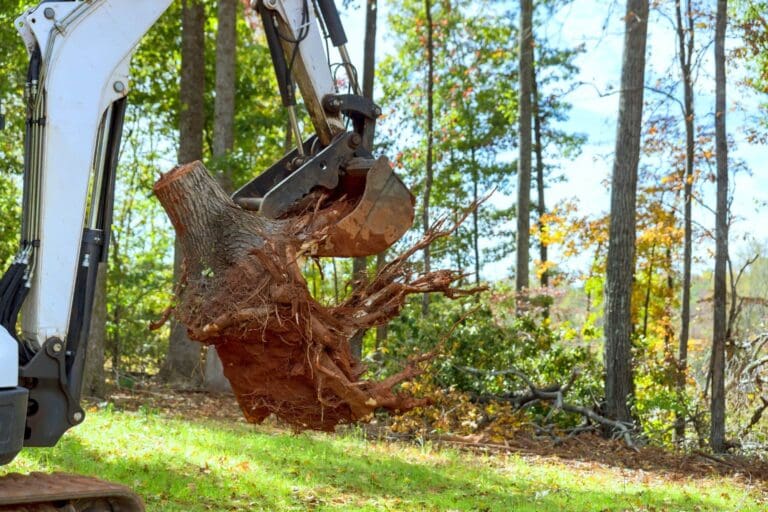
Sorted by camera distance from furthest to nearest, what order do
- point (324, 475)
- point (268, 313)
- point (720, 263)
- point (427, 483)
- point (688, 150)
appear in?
point (688, 150) < point (720, 263) < point (427, 483) < point (324, 475) < point (268, 313)

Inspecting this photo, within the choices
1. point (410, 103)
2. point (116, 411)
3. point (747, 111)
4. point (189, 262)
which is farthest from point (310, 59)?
point (410, 103)

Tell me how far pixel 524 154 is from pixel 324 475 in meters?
9.59

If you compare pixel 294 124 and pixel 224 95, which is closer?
pixel 294 124

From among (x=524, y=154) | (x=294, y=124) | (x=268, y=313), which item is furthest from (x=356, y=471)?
(x=524, y=154)

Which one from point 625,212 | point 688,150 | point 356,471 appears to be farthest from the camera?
point 688,150

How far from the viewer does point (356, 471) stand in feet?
25.8

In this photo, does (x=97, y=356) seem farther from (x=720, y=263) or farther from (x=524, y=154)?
(x=524, y=154)

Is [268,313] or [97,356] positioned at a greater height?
[268,313]

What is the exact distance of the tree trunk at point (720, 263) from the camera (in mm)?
10539

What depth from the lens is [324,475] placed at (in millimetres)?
7520

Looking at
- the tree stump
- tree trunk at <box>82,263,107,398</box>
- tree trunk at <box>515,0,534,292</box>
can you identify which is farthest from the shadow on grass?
tree trunk at <box>515,0,534,292</box>

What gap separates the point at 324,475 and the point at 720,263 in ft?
18.6

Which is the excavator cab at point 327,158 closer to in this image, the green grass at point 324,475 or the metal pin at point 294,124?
the metal pin at point 294,124

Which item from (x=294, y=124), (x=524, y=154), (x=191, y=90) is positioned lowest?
(x=294, y=124)
